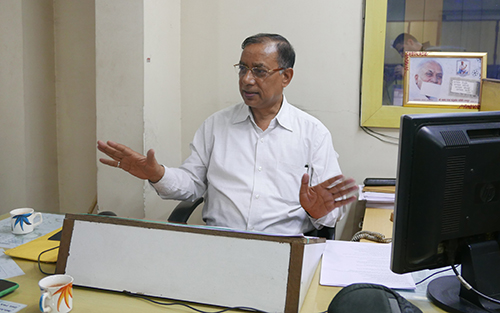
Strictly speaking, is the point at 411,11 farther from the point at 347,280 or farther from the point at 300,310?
the point at 300,310

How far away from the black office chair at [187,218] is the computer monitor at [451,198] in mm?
710

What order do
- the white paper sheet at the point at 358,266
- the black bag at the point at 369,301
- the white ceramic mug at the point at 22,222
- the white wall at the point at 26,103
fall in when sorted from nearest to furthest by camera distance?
the black bag at the point at 369,301 < the white paper sheet at the point at 358,266 < the white ceramic mug at the point at 22,222 < the white wall at the point at 26,103

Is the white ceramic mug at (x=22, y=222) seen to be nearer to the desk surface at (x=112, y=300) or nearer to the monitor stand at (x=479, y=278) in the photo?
the desk surface at (x=112, y=300)

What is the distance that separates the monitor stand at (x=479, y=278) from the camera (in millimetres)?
985

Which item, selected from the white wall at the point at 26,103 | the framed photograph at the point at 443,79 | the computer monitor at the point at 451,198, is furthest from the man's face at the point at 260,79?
the white wall at the point at 26,103

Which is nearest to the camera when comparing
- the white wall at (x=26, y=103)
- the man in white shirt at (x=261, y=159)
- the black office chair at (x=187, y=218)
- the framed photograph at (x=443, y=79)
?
the black office chair at (x=187, y=218)

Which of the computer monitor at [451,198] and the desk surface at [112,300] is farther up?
the computer monitor at [451,198]

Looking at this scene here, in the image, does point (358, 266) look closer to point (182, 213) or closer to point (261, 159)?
point (261, 159)

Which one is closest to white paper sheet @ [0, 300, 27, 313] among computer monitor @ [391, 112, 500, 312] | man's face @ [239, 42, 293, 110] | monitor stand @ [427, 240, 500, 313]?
computer monitor @ [391, 112, 500, 312]

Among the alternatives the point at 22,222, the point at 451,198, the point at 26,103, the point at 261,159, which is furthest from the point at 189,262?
the point at 26,103

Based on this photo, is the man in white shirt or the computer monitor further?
the man in white shirt

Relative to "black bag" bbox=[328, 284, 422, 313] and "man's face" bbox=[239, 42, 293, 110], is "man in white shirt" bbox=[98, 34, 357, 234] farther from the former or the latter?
"black bag" bbox=[328, 284, 422, 313]

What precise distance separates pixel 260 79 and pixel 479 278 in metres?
1.16

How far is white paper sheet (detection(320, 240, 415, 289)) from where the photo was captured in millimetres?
1128
